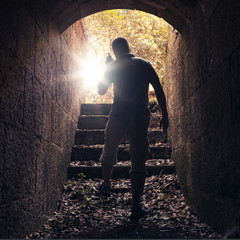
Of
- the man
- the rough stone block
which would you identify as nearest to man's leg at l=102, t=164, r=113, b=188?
the man

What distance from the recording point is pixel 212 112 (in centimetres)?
249

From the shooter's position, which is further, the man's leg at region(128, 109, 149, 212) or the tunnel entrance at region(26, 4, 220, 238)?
the man's leg at region(128, 109, 149, 212)

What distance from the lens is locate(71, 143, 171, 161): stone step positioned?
500 cm

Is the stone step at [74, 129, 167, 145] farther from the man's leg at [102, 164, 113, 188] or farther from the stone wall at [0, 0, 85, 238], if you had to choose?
the man's leg at [102, 164, 113, 188]

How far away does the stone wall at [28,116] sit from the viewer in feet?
5.93

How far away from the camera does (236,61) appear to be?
6.31 feet

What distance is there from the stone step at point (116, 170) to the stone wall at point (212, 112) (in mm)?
612

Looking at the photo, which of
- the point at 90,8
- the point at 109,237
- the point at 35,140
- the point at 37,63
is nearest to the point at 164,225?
the point at 109,237

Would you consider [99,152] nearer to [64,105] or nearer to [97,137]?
[97,137]

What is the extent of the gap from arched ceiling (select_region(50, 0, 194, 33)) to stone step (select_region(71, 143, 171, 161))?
211cm

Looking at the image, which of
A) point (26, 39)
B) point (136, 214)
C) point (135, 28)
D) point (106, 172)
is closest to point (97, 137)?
point (106, 172)

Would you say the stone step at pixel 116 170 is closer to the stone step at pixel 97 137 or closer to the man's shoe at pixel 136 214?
the stone step at pixel 97 137

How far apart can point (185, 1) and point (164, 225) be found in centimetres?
246

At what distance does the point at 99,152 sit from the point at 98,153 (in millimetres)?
25
